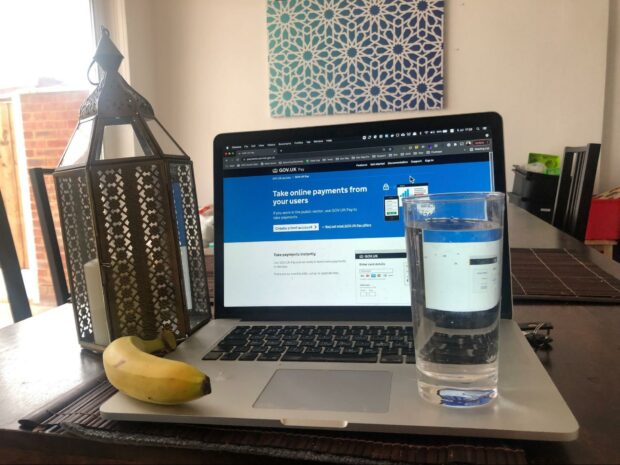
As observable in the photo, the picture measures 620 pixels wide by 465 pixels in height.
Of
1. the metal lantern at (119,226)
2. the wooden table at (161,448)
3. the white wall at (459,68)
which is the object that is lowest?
the wooden table at (161,448)

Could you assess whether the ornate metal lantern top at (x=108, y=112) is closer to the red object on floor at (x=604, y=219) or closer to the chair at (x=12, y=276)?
the chair at (x=12, y=276)

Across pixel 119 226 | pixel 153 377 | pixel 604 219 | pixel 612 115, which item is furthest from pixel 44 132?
pixel 612 115

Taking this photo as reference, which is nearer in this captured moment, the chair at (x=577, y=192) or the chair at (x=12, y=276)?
the chair at (x=12, y=276)

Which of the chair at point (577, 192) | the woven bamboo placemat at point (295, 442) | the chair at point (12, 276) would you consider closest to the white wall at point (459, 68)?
the chair at point (577, 192)

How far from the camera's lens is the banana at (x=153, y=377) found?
430 millimetres

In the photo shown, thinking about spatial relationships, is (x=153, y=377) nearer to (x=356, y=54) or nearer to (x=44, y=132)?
(x=44, y=132)

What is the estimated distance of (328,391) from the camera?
18.4 inches

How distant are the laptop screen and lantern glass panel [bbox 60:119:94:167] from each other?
181 mm

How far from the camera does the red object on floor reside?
267 centimetres

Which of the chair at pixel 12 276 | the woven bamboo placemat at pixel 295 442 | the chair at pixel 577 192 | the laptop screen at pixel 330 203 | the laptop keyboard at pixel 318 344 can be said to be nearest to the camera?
the woven bamboo placemat at pixel 295 442

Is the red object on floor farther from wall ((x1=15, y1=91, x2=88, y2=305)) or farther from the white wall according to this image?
wall ((x1=15, y1=91, x2=88, y2=305))

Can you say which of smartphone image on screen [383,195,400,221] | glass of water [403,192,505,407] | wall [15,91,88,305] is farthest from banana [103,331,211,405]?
wall [15,91,88,305]

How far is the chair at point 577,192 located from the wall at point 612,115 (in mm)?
673

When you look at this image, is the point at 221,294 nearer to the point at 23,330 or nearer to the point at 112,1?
the point at 23,330
